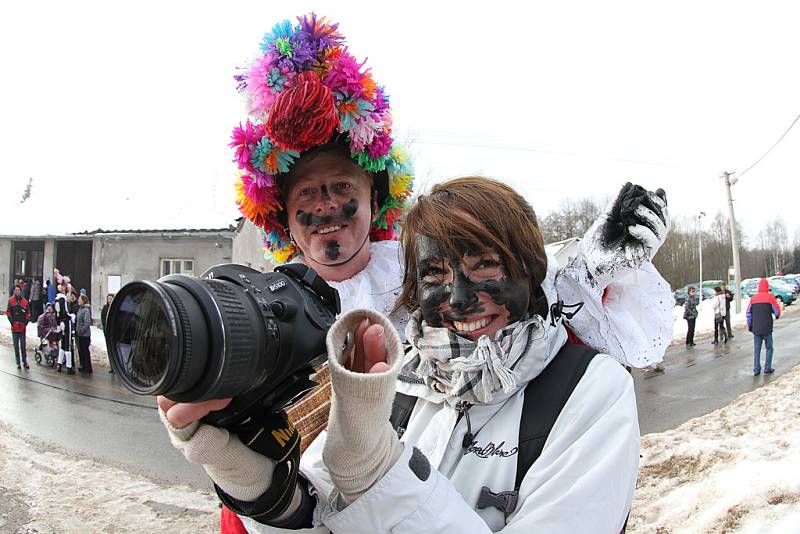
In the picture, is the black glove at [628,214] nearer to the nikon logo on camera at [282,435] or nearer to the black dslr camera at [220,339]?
the black dslr camera at [220,339]

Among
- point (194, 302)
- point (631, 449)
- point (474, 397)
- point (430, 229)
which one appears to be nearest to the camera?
point (194, 302)

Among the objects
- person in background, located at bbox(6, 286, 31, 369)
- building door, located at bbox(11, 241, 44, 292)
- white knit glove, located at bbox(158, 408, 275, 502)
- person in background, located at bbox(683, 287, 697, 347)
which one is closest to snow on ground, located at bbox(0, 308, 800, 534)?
white knit glove, located at bbox(158, 408, 275, 502)

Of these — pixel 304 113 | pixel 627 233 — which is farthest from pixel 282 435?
pixel 304 113

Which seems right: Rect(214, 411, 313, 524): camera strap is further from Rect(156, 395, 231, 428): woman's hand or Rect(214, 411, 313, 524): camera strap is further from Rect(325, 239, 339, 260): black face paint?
Rect(325, 239, 339, 260): black face paint

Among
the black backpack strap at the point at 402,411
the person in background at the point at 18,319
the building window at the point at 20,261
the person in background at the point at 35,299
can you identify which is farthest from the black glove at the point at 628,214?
the building window at the point at 20,261

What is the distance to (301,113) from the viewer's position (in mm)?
1876

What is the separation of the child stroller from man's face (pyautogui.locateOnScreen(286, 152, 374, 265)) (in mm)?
10228

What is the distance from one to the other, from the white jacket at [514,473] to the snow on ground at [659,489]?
242 cm

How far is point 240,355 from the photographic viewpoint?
826 millimetres

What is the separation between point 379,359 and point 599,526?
52 cm

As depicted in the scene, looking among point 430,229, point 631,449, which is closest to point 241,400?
point 430,229

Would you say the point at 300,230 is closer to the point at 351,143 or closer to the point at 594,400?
the point at 351,143

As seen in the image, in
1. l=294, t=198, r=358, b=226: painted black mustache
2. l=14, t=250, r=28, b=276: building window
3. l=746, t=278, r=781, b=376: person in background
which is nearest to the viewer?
l=294, t=198, r=358, b=226: painted black mustache

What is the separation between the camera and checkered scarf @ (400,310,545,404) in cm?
119
